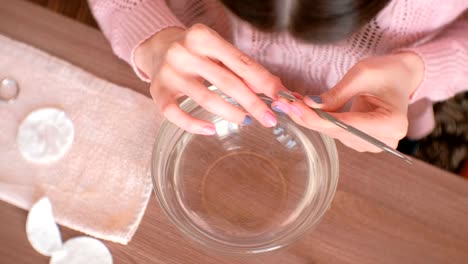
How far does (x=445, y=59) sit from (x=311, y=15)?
31 cm

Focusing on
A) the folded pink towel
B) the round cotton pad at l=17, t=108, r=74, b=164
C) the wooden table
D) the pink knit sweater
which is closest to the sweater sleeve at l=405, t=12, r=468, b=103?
the pink knit sweater

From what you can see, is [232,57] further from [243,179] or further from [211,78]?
[243,179]

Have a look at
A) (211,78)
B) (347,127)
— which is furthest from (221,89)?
Answer: (347,127)

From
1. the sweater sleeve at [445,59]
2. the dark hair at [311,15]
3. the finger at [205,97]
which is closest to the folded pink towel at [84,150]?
the finger at [205,97]

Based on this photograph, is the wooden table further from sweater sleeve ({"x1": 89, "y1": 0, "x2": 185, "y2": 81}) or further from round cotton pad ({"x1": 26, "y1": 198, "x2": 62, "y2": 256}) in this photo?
sweater sleeve ({"x1": 89, "y1": 0, "x2": 185, "y2": 81})

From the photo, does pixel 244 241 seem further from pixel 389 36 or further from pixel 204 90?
pixel 389 36

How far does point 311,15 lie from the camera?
16.7 inches

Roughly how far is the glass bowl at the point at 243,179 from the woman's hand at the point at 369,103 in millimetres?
65

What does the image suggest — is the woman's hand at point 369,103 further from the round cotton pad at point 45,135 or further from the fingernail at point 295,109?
the round cotton pad at point 45,135

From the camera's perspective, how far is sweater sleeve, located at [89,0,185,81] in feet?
2.12

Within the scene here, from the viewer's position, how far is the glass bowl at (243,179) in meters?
0.60

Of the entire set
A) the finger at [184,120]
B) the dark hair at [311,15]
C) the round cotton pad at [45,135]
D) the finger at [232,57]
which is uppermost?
the dark hair at [311,15]

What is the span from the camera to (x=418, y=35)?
675 millimetres

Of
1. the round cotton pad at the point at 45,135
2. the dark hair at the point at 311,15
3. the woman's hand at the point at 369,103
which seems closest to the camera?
the dark hair at the point at 311,15
